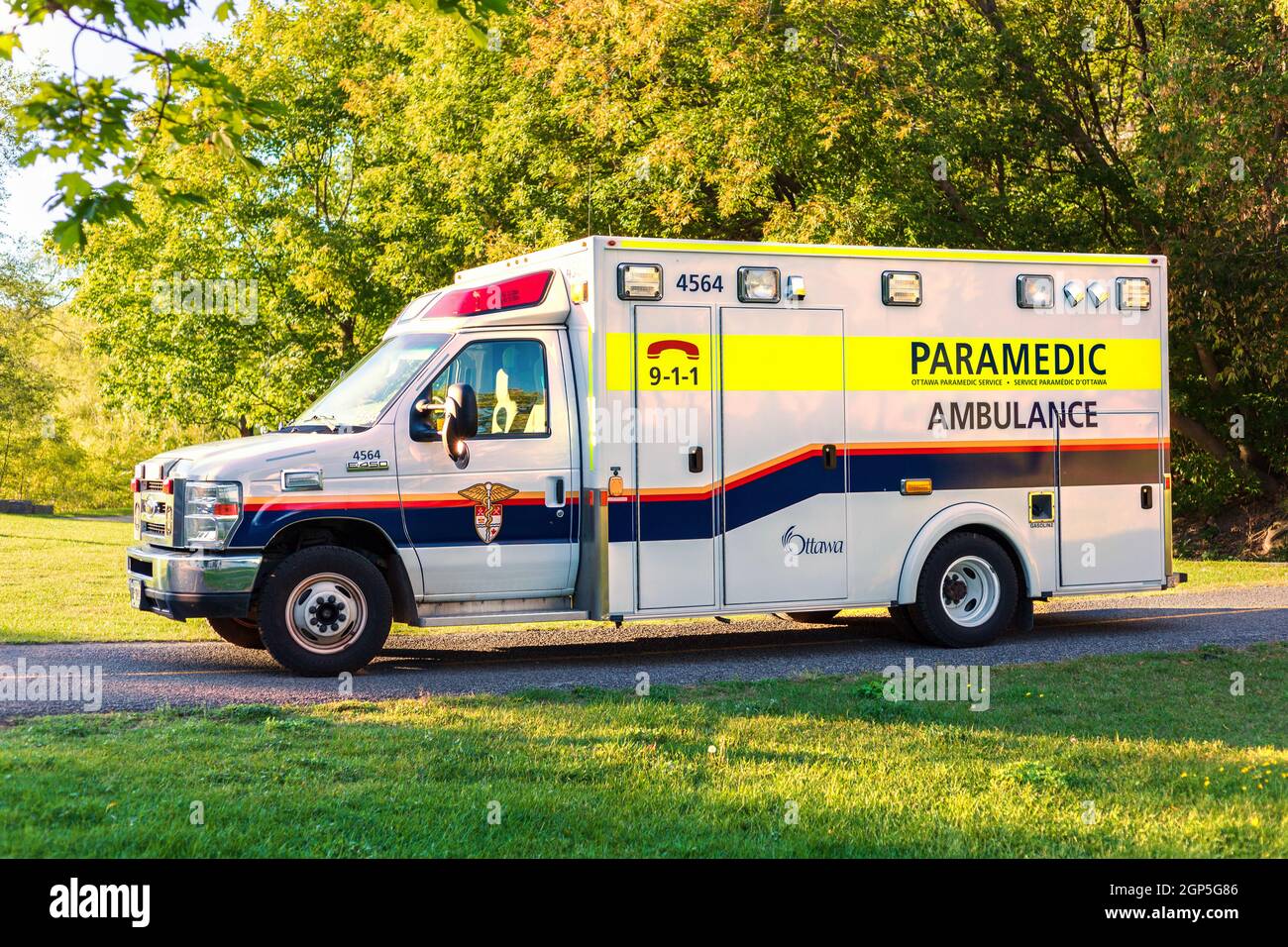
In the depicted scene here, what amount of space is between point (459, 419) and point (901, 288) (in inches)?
150

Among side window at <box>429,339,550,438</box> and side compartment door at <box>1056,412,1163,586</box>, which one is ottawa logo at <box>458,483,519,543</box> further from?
side compartment door at <box>1056,412,1163,586</box>

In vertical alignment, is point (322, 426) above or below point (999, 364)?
below

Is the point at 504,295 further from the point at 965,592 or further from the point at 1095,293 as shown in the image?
the point at 1095,293

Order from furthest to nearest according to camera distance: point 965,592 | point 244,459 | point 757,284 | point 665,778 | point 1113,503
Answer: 1. point 1113,503
2. point 965,592
3. point 757,284
4. point 244,459
5. point 665,778

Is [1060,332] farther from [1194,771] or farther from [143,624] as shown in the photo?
[143,624]

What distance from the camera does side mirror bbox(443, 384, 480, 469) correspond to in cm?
998

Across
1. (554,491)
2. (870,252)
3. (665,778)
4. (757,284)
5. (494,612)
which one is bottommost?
(665,778)

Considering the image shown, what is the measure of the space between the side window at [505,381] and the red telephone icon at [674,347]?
828 millimetres

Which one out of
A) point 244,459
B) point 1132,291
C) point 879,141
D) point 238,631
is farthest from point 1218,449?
point 244,459

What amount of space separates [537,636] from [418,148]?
13.4 m

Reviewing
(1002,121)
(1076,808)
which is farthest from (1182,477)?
(1076,808)

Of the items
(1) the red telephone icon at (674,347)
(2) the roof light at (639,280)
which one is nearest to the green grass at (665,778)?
(1) the red telephone icon at (674,347)

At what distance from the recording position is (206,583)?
9734mm

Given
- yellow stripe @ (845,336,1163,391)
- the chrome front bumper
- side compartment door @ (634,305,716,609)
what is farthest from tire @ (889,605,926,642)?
the chrome front bumper
